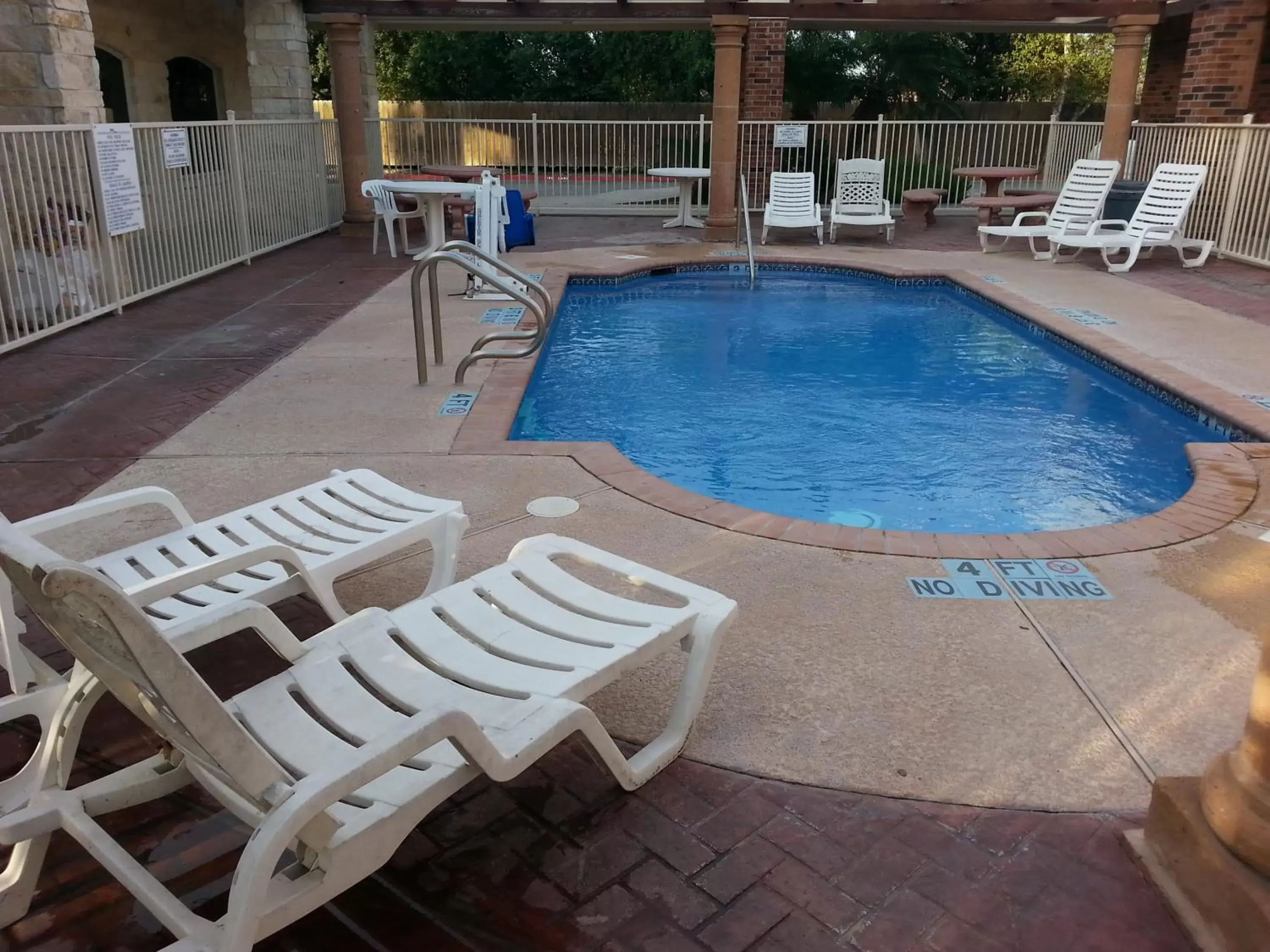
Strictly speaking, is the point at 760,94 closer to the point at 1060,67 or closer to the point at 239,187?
the point at 239,187

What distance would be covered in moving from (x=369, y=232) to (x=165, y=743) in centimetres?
1148

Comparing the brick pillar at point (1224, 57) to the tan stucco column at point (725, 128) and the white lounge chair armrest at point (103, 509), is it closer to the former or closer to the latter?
the tan stucco column at point (725, 128)

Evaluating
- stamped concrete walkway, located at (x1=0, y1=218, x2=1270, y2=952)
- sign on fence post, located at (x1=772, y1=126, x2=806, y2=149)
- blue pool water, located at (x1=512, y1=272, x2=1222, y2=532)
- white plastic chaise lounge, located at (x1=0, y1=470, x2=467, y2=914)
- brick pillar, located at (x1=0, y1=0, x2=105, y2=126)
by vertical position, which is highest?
brick pillar, located at (x1=0, y1=0, x2=105, y2=126)

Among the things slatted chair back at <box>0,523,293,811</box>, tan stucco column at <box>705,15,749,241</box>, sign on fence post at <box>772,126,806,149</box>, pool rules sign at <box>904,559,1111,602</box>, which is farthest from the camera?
sign on fence post at <box>772,126,806,149</box>

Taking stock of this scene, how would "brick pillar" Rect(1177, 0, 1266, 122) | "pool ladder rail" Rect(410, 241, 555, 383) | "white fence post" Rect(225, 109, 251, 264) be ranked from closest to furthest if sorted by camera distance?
"pool ladder rail" Rect(410, 241, 555, 383) → "white fence post" Rect(225, 109, 251, 264) → "brick pillar" Rect(1177, 0, 1266, 122)

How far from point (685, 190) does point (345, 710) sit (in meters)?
12.2

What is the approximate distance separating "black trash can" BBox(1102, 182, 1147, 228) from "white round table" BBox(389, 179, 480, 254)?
7340 millimetres

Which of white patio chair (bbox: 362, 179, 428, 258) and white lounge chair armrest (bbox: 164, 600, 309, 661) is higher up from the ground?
white patio chair (bbox: 362, 179, 428, 258)

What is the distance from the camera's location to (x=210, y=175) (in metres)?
9.21

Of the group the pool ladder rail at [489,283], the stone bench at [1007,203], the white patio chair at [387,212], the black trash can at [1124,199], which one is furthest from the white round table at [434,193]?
the black trash can at [1124,199]

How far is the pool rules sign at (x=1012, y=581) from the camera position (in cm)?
322

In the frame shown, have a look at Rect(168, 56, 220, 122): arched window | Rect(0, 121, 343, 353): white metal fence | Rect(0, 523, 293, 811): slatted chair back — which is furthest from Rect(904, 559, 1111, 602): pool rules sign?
Rect(168, 56, 220, 122): arched window

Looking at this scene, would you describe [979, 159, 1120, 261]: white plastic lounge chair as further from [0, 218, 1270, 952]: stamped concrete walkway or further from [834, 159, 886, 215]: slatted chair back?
[0, 218, 1270, 952]: stamped concrete walkway

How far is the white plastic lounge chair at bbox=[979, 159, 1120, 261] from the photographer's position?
35.5 feet
